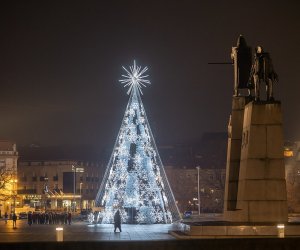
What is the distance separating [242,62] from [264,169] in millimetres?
7016

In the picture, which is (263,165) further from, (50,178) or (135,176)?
(50,178)

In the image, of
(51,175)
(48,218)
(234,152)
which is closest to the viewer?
(234,152)

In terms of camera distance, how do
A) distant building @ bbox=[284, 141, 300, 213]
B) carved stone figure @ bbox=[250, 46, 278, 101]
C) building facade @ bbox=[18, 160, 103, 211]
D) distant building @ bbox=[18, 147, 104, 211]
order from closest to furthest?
1. carved stone figure @ bbox=[250, 46, 278, 101]
2. distant building @ bbox=[284, 141, 300, 213]
3. distant building @ bbox=[18, 147, 104, 211]
4. building facade @ bbox=[18, 160, 103, 211]

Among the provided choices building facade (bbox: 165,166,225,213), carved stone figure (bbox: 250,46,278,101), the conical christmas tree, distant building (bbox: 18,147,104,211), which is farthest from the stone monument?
distant building (bbox: 18,147,104,211)

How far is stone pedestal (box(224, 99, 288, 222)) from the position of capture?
41219 mm

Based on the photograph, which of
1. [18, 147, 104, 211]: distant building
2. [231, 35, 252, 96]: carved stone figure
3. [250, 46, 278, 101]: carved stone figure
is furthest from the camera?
[18, 147, 104, 211]: distant building

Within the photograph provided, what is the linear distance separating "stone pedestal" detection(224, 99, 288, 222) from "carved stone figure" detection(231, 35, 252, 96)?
4.88m

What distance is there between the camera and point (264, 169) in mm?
41344

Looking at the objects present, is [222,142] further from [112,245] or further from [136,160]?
[112,245]

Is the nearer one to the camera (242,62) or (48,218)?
(242,62)

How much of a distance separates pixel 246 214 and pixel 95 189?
499ft

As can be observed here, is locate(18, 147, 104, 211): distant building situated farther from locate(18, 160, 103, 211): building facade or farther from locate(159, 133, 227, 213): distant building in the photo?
locate(159, 133, 227, 213): distant building

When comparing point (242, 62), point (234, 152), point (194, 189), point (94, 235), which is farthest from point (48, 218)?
point (194, 189)

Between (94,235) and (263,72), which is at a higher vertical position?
(263,72)
